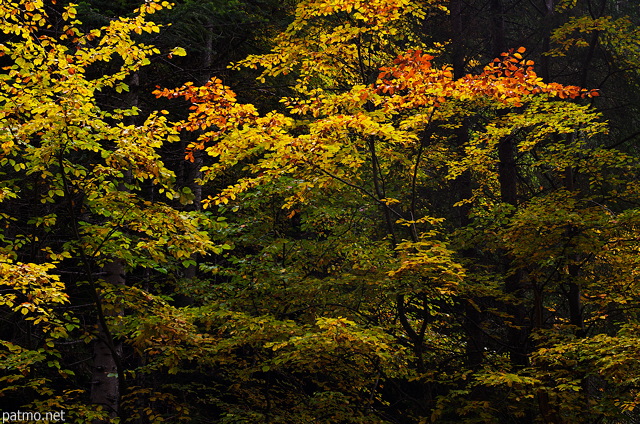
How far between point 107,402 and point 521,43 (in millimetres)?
13289

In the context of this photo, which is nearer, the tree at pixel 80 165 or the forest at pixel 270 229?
the tree at pixel 80 165

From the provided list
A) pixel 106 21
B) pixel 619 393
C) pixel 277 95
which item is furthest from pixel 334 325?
pixel 277 95

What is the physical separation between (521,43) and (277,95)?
288 inches

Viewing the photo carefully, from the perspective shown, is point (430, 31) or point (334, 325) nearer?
point (334, 325)

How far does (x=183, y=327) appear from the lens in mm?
6141

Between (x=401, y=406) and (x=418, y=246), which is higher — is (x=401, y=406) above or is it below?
below

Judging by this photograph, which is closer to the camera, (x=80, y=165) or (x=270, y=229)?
(x=80, y=165)

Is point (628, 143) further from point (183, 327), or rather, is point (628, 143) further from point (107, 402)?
point (107, 402)

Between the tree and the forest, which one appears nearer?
the tree

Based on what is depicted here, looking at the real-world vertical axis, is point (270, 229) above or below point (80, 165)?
below

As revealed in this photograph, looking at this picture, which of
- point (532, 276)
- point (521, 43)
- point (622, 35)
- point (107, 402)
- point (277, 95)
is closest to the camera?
point (107, 402)

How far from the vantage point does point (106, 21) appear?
7.75m

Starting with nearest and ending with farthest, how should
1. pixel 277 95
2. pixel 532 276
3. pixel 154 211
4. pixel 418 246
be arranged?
pixel 154 211, pixel 418 246, pixel 532 276, pixel 277 95

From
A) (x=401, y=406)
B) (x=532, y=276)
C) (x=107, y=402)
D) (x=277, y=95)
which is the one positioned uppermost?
(x=277, y=95)
